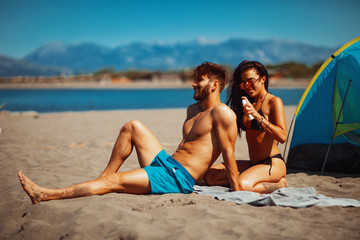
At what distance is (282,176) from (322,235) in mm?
1354

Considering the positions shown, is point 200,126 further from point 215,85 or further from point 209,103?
point 215,85

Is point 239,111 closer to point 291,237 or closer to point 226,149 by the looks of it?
point 226,149

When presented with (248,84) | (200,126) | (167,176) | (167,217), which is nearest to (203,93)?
(200,126)

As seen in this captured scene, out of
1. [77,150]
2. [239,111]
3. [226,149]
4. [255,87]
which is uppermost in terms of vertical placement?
[255,87]

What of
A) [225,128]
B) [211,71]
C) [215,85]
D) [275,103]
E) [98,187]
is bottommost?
[98,187]

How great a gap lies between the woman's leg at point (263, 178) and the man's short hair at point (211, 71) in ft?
3.87

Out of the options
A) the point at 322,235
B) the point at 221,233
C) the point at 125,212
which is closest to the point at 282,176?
the point at 322,235

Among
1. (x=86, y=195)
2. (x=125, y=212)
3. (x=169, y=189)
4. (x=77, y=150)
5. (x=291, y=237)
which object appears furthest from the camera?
(x=77, y=150)

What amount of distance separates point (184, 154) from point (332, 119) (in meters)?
3.20

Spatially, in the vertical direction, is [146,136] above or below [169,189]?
above

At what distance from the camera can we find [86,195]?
3.10 m

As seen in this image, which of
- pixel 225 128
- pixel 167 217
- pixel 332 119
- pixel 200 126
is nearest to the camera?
pixel 167 217

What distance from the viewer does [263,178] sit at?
3.54 meters

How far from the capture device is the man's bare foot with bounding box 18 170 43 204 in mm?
2904
